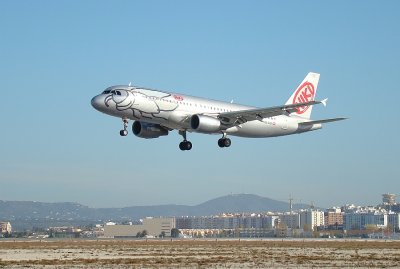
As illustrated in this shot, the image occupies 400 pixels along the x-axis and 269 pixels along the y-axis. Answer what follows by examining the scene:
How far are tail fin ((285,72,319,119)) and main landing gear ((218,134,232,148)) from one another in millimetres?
12705

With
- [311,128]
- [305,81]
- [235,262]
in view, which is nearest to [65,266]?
[235,262]

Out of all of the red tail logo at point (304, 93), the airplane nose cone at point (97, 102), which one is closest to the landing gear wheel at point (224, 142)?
the airplane nose cone at point (97, 102)

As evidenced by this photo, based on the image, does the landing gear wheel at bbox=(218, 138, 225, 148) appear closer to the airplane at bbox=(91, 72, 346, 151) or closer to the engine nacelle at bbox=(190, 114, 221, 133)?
the airplane at bbox=(91, 72, 346, 151)

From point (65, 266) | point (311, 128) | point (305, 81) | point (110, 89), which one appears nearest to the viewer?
point (65, 266)

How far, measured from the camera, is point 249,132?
81375 mm

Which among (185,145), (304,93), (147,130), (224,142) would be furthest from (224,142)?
(304,93)

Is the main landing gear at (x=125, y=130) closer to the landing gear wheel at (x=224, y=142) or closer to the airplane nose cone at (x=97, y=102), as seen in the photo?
the airplane nose cone at (x=97, y=102)

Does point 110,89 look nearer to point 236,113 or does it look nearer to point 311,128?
point 236,113

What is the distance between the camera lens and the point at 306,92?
93.1 meters

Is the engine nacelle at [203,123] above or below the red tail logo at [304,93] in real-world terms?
below

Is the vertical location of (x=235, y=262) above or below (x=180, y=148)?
below

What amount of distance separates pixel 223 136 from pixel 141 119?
10.8 meters

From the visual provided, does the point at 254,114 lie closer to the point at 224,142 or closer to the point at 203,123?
the point at 224,142

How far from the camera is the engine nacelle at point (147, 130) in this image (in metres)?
78.1
